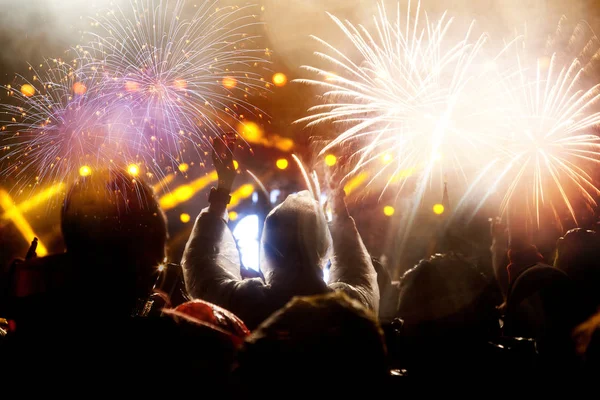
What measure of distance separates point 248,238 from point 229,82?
16.1 feet

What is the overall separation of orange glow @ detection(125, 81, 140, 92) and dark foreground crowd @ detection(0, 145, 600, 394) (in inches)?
168

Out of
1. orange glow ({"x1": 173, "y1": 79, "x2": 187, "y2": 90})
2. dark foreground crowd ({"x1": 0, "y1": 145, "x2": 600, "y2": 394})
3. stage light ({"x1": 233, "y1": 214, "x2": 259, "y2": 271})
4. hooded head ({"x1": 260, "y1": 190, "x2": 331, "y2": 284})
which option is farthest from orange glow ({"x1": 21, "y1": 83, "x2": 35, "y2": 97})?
hooded head ({"x1": 260, "y1": 190, "x2": 331, "y2": 284})

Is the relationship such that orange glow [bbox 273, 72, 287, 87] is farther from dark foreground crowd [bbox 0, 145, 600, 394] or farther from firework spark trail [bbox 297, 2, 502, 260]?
dark foreground crowd [bbox 0, 145, 600, 394]

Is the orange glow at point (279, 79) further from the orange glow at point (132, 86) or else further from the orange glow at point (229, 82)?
the orange glow at point (132, 86)

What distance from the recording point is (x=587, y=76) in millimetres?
6633

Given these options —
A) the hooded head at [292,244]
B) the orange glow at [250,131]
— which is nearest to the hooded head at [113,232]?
the hooded head at [292,244]

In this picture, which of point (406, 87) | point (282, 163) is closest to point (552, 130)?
point (406, 87)

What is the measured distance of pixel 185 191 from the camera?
12547 millimetres

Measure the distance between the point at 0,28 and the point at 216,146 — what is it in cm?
644

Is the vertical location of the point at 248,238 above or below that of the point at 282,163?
below

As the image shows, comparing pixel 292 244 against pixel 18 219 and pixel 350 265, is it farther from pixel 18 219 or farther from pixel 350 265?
pixel 18 219

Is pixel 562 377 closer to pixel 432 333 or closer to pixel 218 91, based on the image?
pixel 432 333

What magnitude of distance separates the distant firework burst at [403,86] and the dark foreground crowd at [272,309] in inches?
133

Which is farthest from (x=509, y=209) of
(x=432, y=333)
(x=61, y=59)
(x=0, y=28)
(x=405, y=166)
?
(x=0, y=28)
